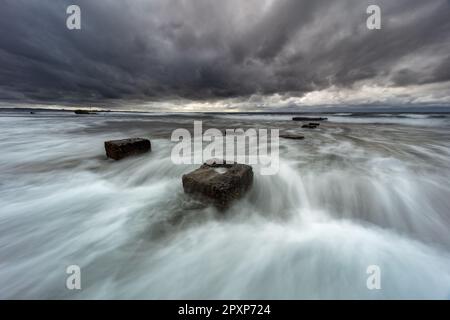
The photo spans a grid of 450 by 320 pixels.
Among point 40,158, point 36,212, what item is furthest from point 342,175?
point 40,158

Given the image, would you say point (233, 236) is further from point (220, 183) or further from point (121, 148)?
point (121, 148)

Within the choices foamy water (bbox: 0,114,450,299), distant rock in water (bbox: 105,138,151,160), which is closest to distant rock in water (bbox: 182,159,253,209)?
foamy water (bbox: 0,114,450,299)

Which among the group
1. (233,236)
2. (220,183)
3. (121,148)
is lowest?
(233,236)

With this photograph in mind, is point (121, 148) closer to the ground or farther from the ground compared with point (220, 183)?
farther from the ground

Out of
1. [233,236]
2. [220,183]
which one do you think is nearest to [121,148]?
[220,183]

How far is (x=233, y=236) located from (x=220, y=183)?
0.87 metres

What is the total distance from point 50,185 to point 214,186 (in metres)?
4.10

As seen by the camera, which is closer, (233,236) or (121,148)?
(233,236)

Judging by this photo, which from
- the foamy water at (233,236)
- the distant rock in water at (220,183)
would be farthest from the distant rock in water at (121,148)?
the distant rock in water at (220,183)

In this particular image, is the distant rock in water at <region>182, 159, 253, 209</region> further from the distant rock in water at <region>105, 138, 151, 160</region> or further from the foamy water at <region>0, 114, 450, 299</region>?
the distant rock in water at <region>105, 138, 151, 160</region>

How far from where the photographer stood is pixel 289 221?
2922mm

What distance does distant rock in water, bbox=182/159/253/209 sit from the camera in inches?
118

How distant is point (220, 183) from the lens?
301cm
